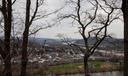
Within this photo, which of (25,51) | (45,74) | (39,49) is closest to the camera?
(25,51)

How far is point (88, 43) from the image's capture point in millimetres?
21656

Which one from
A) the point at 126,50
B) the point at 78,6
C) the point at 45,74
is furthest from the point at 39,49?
the point at 45,74

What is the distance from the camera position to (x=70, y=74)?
40.8 m

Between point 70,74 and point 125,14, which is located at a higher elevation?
point 125,14

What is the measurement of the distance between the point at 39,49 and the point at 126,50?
30.1 feet

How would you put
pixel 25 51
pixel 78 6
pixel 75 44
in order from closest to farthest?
pixel 25 51 < pixel 78 6 < pixel 75 44

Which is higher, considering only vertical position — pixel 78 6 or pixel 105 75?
pixel 78 6

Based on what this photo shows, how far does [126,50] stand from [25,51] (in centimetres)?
569

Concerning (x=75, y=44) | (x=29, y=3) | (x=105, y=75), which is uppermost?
(x=29, y=3)

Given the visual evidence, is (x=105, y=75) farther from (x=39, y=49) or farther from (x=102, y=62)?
(x=39, y=49)

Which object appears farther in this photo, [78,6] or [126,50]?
[78,6]

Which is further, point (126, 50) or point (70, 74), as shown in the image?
point (70, 74)

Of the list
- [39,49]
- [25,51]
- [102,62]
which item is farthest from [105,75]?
[25,51]

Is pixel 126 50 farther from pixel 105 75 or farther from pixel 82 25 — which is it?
pixel 105 75
